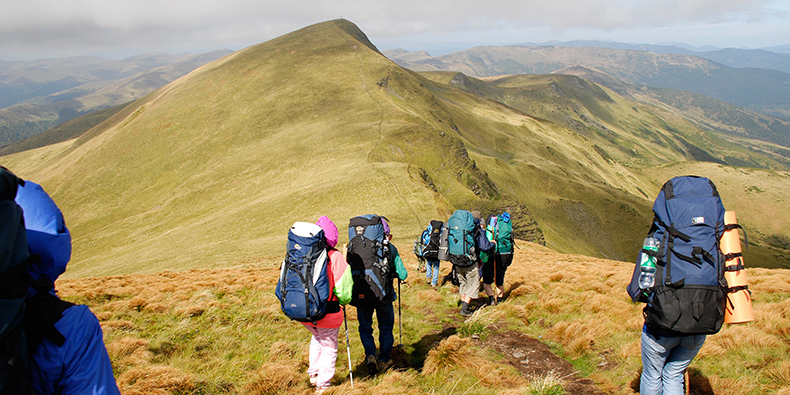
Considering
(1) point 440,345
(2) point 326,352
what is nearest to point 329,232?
(2) point 326,352

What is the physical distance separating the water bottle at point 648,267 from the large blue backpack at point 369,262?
415 centimetres

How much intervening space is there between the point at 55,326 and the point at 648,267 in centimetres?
653

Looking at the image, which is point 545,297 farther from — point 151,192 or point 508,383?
point 151,192

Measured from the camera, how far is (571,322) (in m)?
9.18

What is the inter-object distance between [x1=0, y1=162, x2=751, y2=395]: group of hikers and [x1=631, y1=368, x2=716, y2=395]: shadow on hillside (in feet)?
3.89

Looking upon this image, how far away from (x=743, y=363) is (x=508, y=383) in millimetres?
4279

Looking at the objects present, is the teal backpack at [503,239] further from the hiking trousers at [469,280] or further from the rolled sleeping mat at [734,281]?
the rolled sleeping mat at [734,281]

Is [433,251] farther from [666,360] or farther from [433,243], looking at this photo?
[666,360]

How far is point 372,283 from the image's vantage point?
679 cm

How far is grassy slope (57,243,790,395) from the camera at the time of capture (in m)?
6.22

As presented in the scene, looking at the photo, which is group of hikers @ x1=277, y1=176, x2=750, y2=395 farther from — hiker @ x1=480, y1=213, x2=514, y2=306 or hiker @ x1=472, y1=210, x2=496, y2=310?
hiker @ x1=480, y1=213, x2=514, y2=306

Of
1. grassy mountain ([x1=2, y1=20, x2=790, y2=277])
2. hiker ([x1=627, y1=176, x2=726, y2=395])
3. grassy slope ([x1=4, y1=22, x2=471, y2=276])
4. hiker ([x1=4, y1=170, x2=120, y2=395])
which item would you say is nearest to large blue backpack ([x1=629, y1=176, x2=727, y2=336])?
hiker ([x1=627, y1=176, x2=726, y2=395])

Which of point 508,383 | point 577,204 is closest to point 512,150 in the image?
point 577,204

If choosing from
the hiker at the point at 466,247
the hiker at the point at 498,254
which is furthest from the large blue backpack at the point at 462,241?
the hiker at the point at 498,254
